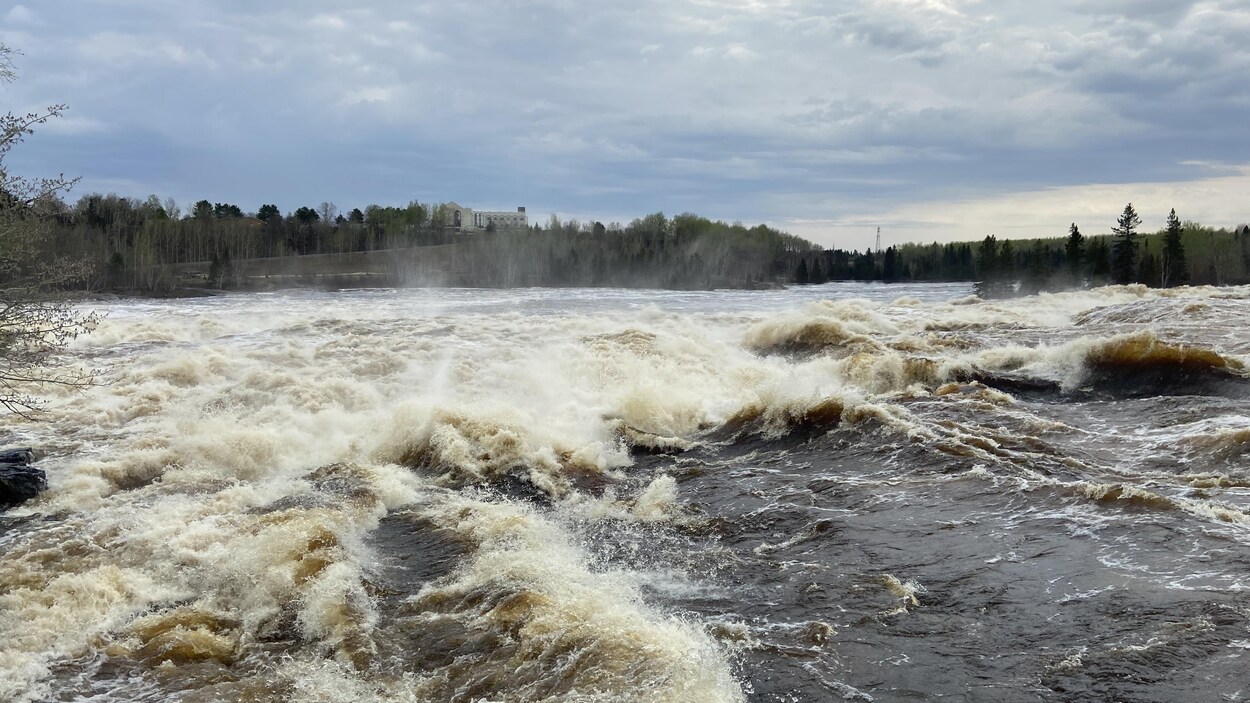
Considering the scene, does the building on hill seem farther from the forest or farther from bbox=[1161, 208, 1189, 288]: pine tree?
bbox=[1161, 208, 1189, 288]: pine tree

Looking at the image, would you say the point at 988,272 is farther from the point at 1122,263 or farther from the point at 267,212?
the point at 267,212

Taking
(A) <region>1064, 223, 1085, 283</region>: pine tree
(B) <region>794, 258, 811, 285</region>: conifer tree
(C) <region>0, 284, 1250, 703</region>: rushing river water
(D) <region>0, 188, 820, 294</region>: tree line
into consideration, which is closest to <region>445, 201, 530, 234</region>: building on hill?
(D) <region>0, 188, 820, 294</region>: tree line

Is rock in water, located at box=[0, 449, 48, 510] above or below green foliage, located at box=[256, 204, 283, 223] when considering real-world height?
below

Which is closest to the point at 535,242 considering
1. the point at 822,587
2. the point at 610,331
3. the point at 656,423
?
the point at 610,331

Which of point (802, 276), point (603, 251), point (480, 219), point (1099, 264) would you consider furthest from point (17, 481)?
point (480, 219)

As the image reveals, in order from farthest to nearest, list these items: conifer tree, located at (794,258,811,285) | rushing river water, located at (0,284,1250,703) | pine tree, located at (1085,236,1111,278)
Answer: conifer tree, located at (794,258,811,285) < pine tree, located at (1085,236,1111,278) < rushing river water, located at (0,284,1250,703)

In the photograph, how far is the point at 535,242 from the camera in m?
106

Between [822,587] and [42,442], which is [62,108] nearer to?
[42,442]

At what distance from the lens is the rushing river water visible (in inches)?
220

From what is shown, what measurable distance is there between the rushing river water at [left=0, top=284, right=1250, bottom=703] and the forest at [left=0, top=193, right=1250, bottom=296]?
41.7 metres

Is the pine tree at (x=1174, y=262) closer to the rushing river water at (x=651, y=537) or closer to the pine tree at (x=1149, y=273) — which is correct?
the pine tree at (x=1149, y=273)

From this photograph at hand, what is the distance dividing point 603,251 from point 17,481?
9712 cm

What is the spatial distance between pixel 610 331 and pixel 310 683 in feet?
60.6

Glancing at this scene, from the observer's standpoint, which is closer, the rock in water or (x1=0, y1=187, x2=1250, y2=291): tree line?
the rock in water
